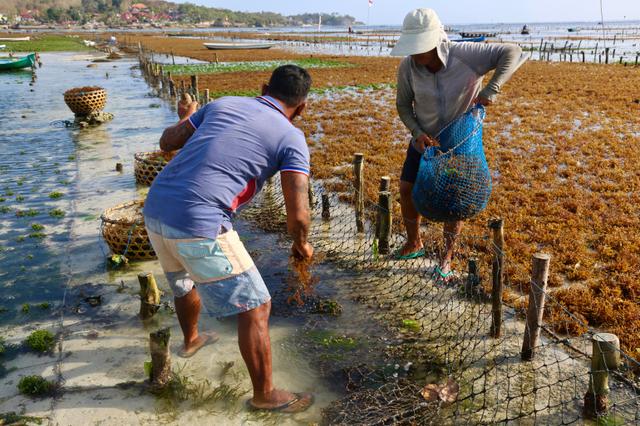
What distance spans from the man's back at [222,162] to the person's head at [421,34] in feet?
5.26

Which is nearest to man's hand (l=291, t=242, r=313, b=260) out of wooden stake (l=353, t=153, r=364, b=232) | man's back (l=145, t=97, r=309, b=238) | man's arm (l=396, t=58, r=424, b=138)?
man's back (l=145, t=97, r=309, b=238)

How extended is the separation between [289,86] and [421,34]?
5.26 feet

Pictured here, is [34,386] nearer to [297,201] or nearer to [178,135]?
[178,135]

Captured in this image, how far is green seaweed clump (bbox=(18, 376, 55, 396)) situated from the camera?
11.4ft

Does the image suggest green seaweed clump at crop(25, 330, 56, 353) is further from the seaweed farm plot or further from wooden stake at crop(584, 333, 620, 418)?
the seaweed farm plot

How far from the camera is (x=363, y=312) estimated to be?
453cm

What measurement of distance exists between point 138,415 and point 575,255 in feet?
15.1

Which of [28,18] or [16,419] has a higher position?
[28,18]

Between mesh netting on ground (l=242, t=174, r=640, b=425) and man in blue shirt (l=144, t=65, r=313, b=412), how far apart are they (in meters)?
0.99

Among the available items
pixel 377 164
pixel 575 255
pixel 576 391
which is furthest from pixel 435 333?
pixel 377 164

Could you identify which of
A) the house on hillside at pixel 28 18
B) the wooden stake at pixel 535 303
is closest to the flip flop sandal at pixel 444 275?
the wooden stake at pixel 535 303

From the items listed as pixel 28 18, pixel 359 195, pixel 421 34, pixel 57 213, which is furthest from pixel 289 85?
pixel 28 18

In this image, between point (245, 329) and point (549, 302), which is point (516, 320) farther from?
point (245, 329)

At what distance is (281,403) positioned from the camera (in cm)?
324
